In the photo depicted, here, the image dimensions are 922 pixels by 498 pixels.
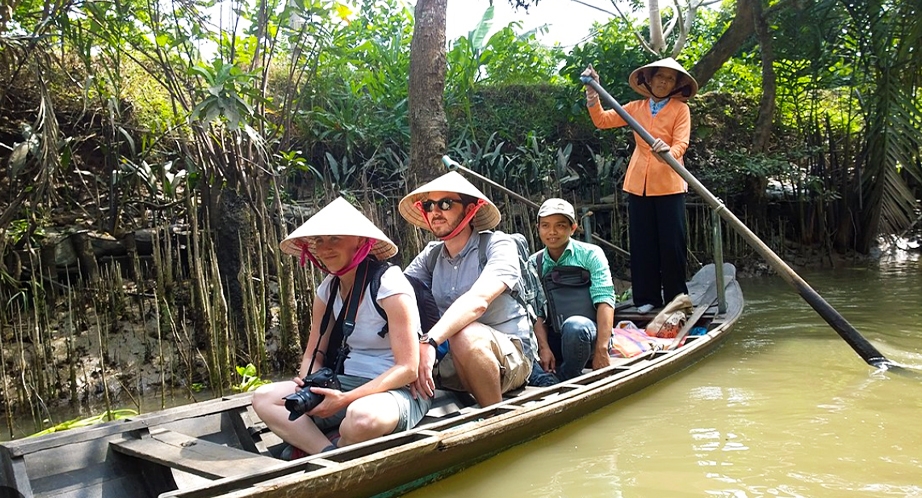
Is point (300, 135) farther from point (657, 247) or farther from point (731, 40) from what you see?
point (731, 40)

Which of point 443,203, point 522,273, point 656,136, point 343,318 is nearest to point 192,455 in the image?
point 343,318

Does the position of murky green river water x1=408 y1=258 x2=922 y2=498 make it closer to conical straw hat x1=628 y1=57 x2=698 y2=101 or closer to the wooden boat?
the wooden boat

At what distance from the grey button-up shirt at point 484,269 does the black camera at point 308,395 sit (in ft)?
3.04

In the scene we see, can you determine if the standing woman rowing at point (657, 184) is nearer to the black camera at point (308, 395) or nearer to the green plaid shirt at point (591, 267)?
the green plaid shirt at point (591, 267)

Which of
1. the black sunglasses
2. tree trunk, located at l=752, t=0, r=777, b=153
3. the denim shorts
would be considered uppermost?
tree trunk, located at l=752, t=0, r=777, b=153

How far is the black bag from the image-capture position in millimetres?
4281

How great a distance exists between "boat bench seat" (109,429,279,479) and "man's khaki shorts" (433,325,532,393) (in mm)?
1035

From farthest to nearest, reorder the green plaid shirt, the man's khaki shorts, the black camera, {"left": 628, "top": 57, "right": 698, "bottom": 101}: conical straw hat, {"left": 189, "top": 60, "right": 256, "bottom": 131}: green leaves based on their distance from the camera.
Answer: {"left": 628, "top": 57, "right": 698, "bottom": 101}: conical straw hat → {"left": 189, "top": 60, "right": 256, "bottom": 131}: green leaves → the green plaid shirt → the man's khaki shorts → the black camera

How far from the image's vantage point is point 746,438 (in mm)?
3408

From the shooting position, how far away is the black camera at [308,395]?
9.06ft

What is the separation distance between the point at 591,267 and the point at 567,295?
22 centimetres

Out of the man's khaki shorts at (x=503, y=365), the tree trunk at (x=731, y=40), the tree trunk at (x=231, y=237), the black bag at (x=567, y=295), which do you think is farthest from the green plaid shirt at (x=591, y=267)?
the tree trunk at (x=731, y=40)

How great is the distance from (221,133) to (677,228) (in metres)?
3.61

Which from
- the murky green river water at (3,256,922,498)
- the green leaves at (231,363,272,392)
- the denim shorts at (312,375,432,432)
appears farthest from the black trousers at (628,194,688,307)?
the denim shorts at (312,375,432,432)
